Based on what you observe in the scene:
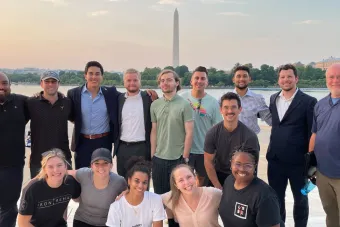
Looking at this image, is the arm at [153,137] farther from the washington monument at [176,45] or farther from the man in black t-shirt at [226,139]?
the washington monument at [176,45]

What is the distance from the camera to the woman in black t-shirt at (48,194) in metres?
3.04

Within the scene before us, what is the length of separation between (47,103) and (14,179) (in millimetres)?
889

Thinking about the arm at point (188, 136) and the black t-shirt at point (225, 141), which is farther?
the arm at point (188, 136)

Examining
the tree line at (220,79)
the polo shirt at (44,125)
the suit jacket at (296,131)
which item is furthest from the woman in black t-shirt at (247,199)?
the tree line at (220,79)

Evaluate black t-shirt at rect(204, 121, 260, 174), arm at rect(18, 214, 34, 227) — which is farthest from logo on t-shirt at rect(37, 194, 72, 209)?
black t-shirt at rect(204, 121, 260, 174)

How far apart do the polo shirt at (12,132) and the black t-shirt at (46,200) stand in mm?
741

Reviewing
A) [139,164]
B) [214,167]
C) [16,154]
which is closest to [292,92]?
[214,167]

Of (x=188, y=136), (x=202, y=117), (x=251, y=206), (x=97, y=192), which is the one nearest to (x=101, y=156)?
(x=97, y=192)

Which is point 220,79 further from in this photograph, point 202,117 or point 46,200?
point 46,200

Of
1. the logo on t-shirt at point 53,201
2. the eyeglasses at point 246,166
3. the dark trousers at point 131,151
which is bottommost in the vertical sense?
the logo on t-shirt at point 53,201

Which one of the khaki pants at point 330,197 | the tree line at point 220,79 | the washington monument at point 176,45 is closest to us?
the khaki pants at point 330,197

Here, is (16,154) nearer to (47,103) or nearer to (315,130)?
(47,103)

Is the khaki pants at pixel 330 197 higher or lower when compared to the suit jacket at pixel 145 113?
lower

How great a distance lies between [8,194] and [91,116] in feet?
4.03
